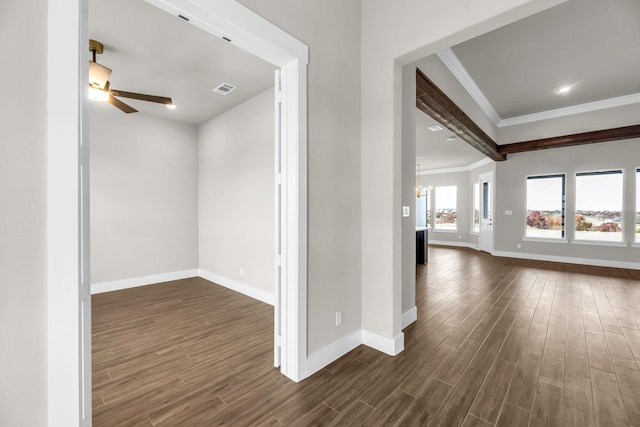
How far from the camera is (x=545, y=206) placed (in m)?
7.11

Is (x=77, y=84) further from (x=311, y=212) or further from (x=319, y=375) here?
(x=319, y=375)

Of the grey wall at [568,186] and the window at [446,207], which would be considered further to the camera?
the window at [446,207]

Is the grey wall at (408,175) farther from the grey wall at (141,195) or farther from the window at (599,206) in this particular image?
the window at (599,206)

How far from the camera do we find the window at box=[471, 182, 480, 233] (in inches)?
374

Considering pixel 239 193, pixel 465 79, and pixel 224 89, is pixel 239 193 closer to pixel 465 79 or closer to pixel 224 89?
pixel 224 89

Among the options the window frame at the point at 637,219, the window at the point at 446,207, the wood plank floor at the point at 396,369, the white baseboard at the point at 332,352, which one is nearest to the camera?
the wood plank floor at the point at 396,369

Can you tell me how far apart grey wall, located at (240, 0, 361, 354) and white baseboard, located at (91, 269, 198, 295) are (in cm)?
402

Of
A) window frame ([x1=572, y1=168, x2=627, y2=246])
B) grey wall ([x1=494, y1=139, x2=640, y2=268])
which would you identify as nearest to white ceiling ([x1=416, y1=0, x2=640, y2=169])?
grey wall ([x1=494, y1=139, x2=640, y2=268])

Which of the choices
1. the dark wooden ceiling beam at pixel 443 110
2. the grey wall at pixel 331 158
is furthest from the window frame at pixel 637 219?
the grey wall at pixel 331 158

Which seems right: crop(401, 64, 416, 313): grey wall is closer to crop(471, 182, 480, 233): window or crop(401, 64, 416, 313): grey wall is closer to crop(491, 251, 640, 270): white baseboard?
crop(491, 251, 640, 270): white baseboard

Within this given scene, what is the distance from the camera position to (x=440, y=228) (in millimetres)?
11398

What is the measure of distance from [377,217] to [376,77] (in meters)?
1.33

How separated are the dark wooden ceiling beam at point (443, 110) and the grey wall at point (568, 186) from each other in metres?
2.69

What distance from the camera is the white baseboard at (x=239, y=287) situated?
12.8 feet
